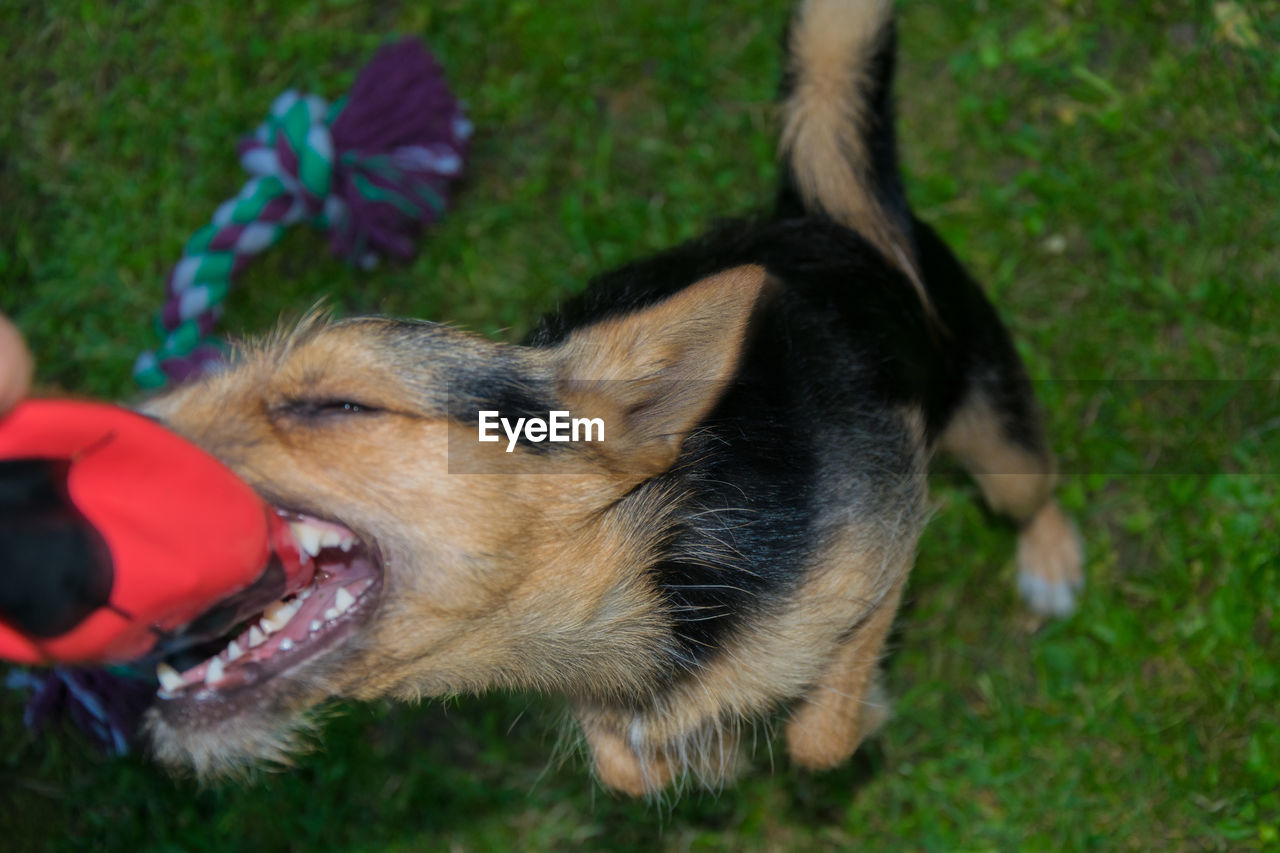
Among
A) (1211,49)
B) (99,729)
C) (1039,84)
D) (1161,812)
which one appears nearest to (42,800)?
(99,729)

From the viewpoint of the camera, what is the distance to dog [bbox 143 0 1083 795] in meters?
2.28

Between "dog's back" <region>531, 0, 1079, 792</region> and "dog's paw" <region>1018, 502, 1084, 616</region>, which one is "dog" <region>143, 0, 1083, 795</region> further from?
"dog's paw" <region>1018, 502, 1084, 616</region>

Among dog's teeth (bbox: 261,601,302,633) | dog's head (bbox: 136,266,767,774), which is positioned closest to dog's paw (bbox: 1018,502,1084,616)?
dog's head (bbox: 136,266,767,774)

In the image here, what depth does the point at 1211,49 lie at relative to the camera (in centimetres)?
426

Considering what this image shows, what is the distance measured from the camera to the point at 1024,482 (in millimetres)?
3672

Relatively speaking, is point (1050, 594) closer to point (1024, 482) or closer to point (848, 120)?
point (1024, 482)

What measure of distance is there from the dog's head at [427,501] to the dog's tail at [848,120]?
110 centimetres

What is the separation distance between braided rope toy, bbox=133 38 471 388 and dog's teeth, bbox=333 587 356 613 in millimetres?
2038

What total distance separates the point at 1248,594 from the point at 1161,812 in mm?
915

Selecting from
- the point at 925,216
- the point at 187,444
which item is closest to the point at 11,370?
the point at 187,444

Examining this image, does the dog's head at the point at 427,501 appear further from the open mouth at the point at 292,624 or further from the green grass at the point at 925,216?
the green grass at the point at 925,216

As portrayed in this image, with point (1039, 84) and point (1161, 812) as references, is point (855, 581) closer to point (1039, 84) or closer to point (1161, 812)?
point (1161, 812)

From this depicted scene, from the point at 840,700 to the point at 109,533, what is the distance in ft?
6.81

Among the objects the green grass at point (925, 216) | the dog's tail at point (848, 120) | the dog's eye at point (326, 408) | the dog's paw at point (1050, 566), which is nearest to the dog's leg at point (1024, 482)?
the dog's paw at point (1050, 566)
